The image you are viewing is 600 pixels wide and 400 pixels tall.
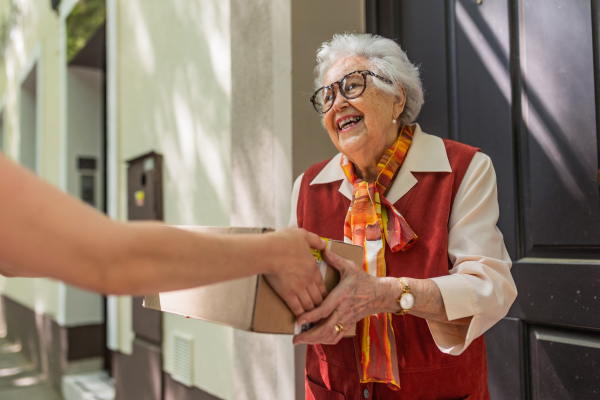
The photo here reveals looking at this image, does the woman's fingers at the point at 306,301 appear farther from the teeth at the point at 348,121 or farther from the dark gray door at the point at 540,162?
the dark gray door at the point at 540,162

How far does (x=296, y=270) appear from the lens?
3.29ft

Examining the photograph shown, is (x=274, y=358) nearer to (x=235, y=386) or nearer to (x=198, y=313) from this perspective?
(x=235, y=386)

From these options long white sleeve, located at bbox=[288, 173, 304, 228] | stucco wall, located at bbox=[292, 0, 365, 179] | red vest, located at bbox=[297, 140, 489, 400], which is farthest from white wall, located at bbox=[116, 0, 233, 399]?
red vest, located at bbox=[297, 140, 489, 400]

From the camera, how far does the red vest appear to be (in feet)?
4.51

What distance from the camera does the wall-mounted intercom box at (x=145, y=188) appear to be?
3.33 meters

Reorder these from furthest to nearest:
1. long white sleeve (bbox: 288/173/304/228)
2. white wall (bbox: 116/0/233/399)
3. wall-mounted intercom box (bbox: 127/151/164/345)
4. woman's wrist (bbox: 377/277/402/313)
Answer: wall-mounted intercom box (bbox: 127/151/164/345)
white wall (bbox: 116/0/233/399)
long white sleeve (bbox: 288/173/304/228)
woman's wrist (bbox: 377/277/402/313)

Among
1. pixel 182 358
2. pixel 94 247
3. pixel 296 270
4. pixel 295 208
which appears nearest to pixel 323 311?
pixel 296 270

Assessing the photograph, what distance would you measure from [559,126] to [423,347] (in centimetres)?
96

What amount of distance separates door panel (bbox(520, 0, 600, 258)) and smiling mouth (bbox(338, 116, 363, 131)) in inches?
27.8

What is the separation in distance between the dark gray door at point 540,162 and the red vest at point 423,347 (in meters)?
0.39

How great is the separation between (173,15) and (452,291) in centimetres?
277

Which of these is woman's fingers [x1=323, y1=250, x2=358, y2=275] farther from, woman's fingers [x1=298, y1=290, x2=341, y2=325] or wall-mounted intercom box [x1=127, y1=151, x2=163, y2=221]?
wall-mounted intercom box [x1=127, y1=151, x2=163, y2=221]

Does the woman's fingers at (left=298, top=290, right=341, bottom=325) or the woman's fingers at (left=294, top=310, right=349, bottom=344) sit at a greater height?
the woman's fingers at (left=298, top=290, right=341, bottom=325)

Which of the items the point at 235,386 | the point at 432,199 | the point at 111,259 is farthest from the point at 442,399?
the point at 235,386
